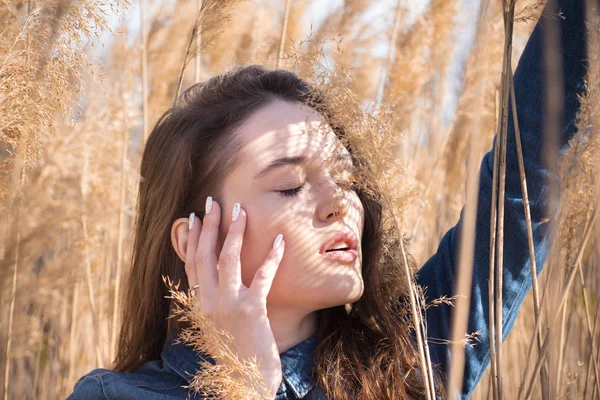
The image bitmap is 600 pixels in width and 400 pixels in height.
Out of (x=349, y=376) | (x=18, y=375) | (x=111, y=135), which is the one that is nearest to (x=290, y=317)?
(x=349, y=376)

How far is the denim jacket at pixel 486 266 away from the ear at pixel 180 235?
21 cm

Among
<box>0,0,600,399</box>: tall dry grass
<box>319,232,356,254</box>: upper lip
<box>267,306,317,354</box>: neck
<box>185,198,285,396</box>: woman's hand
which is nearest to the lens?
<box>0,0,600,399</box>: tall dry grass

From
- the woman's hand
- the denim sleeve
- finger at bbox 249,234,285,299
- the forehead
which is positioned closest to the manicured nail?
the woman's hand

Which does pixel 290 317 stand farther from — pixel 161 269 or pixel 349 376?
pixel 161 269

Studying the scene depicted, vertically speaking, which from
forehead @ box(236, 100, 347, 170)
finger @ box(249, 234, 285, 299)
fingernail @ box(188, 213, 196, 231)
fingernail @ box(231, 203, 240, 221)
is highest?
forehead @ box(236, 100, 347, 170)

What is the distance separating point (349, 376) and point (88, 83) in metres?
1.44

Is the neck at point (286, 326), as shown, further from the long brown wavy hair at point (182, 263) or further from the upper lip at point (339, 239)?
the upper lip at point (339, 239)

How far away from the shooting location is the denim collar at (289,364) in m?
1.45

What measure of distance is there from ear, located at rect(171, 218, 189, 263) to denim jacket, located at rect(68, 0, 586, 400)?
0.21 metres

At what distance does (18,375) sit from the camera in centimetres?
256

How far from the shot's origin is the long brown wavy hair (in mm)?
1461

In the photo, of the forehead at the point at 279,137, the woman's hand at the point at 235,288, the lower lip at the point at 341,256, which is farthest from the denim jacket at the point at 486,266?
the forehead at the point at 279,137

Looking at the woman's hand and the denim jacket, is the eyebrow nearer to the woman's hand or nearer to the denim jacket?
the woman's hand

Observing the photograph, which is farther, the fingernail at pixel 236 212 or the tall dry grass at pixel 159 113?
the fingernail at pixel 236 212
